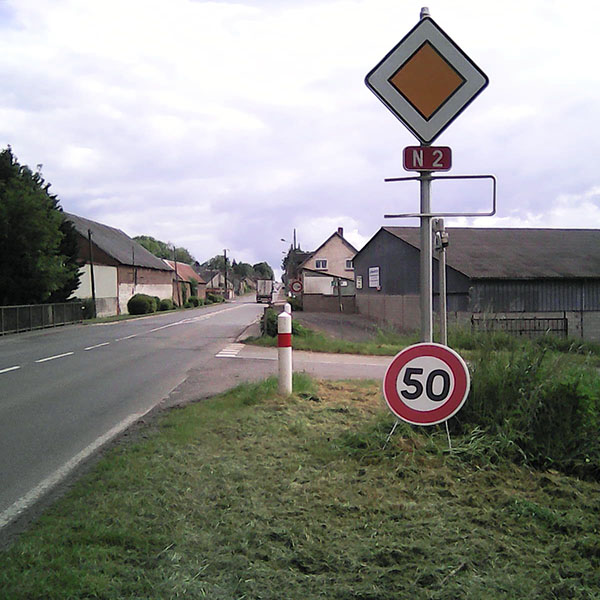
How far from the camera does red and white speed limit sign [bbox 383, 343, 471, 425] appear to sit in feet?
16.1

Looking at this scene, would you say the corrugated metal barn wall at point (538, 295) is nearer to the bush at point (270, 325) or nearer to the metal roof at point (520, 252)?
the metal roof at point (520, 252)

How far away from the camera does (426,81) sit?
497 centimetres

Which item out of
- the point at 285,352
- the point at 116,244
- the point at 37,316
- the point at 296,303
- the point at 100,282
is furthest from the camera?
the point at 116,244

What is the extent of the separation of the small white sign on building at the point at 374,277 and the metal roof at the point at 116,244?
2907 cm

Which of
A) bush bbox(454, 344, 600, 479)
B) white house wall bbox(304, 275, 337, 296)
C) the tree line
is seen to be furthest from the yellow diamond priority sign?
white house wall bbox(304, 275, 337, 296)

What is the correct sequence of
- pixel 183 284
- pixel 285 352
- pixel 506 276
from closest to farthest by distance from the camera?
1. pixel 285 352
2. pixel 506 276
3. pixel 183 284

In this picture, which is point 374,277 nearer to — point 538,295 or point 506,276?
point 506,276

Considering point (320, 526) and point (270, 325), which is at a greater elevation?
point (270, 325)

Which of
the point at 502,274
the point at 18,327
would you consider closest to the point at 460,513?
the point at 502,274

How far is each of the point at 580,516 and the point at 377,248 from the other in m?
37.6

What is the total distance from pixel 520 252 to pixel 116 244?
160 ft

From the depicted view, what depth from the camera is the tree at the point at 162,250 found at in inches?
Result: 6206

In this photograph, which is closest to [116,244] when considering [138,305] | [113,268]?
[113,268]

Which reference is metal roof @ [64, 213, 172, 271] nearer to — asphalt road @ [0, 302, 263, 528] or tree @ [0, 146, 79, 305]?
tree @ [0, 146, 79, 305]
